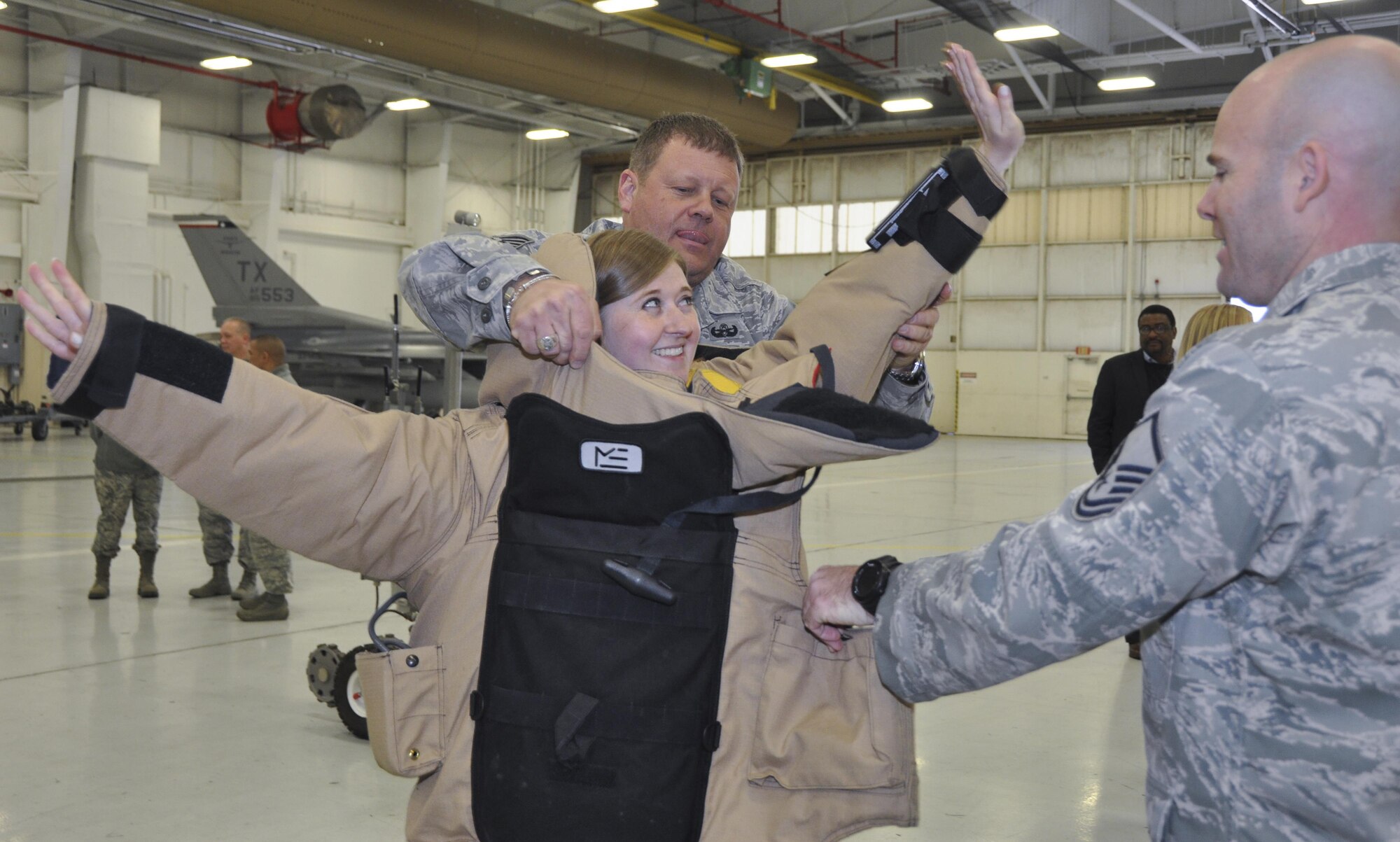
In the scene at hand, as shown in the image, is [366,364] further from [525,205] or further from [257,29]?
[525,205]

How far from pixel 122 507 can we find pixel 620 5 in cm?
1084

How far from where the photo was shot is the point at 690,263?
288cm

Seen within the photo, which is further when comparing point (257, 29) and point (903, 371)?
point (257, 29)

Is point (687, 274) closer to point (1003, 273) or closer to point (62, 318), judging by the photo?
point (62, 318)

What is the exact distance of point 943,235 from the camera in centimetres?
212

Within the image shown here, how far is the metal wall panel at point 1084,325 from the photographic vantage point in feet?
79.9

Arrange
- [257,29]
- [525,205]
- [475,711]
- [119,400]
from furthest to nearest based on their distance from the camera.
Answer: [525,205]
[257,29]
[475,711]
[119,400]

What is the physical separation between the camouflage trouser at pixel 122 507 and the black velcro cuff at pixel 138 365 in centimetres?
621

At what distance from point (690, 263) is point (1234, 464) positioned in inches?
66.5

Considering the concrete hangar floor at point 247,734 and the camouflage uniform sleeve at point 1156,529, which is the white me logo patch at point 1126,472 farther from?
the concrete hangar floor at point 247,734

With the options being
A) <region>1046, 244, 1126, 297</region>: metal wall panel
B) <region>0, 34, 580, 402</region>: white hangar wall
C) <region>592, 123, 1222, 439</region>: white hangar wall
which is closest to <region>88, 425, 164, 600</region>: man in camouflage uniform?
<region>0, 34, 580, 402</region>: white hangar wall

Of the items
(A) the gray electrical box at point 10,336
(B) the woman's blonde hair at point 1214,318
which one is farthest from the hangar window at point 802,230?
(B) the woman's blonde hair at point 1214,318

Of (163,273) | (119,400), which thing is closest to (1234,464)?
(119,400)

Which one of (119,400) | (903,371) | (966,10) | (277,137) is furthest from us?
(277,137)
